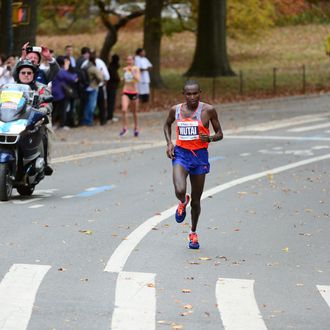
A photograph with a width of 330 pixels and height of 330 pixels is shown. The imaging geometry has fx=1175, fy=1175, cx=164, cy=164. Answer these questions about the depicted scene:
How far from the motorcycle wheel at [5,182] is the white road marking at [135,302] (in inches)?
191

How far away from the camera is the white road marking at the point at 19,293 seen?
27.5 ft

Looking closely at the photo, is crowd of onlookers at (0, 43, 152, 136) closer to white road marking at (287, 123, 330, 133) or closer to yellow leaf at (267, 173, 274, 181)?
white road marking at (287, 123, 330, 133)

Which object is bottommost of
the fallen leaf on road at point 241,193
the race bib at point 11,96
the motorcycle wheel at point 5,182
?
the fallen leaf on road at point 241,193

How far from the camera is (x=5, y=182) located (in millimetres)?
15023

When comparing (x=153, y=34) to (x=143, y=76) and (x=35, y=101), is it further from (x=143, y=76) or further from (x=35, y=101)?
(x=35, y=101)

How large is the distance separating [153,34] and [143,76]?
7.15 meters

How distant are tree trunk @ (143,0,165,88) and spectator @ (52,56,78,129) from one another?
14310 millimetres

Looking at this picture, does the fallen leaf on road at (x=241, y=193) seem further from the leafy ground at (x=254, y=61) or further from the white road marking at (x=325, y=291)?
the leafy ground at (x=254, y=61)

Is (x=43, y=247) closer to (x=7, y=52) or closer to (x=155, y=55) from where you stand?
(x=7, y=52)

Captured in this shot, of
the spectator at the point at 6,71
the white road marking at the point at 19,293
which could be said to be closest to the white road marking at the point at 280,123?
the spectator at the point at 6,71

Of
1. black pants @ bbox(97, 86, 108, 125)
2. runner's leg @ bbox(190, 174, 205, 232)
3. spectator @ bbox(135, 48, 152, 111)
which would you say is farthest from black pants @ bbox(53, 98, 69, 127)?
runner's leg @ bbox(190, 174, 205, 232)

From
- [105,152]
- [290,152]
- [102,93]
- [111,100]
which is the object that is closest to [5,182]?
[105,152]

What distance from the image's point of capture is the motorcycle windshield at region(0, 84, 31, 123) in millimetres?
15398

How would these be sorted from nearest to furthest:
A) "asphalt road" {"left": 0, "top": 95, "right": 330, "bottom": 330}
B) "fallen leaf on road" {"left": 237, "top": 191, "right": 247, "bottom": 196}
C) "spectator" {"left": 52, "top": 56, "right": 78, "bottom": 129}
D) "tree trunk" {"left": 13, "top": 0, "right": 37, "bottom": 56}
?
"asphalt road" {"left": 0, "top": 95, "right": 330, "bottom": 330} → "fallen leaf on road" {"left": 237, "top": 191, "right": 247, "bottom": 196} → "spectator" {"left": 52, "top": 56, "right": 78, "bottom": 129} → "tree trunk" {"left": 13, "top": 0, "right": 37, "bottom": 56}
